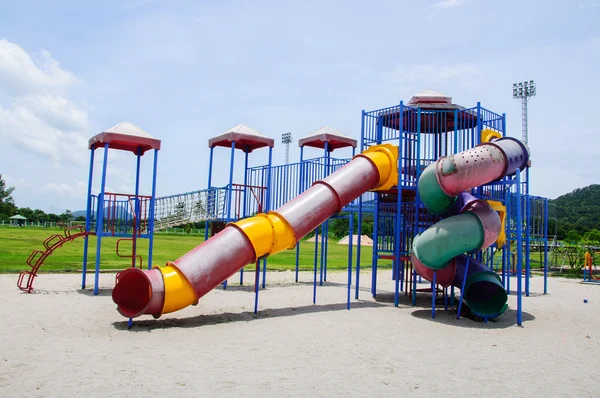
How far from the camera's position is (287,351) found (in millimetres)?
7566

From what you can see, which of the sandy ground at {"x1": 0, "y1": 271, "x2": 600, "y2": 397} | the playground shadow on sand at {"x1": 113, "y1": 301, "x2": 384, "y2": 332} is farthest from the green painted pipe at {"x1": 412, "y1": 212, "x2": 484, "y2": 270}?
the playground shadow on sand at {"x1": 113, "y1": 301, "x2": 384, "y2": 332}

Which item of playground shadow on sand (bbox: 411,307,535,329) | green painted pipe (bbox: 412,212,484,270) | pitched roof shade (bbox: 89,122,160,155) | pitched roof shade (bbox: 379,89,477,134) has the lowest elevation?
playground shadow on sand (bbox: 411,307,535,329)

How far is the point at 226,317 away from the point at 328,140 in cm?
937

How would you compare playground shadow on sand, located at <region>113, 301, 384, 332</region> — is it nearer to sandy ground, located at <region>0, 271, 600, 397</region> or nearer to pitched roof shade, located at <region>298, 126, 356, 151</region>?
sandy ground, located at <region>0, 271, 600, 397</region>

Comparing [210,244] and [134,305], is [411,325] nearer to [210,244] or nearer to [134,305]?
[210,244]

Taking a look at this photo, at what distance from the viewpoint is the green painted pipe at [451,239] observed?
10.3 meters

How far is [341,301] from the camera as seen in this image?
1347cm

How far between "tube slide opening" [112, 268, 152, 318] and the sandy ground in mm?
334

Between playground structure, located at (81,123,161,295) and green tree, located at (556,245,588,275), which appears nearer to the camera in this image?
playground structure, located at (81,123,161,295)

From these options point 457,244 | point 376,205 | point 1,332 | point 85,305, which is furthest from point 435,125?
point 1,332

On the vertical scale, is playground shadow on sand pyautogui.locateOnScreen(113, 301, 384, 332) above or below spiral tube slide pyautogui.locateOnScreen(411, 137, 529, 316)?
below

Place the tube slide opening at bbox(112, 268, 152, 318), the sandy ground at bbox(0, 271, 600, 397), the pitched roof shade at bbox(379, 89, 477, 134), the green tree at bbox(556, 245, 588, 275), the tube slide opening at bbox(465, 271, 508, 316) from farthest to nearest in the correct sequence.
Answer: the green tree at bbox(556, 245, 588, 275) < the pitched roof shade at bbox(379, 89, 477, 134) < the tube slide opening at bbox(465, 271, 508, 316) < the tube slide opening at bbox(112, 268, 152, 318) < the sandy ground at bbox(0, 271, 600, 397)

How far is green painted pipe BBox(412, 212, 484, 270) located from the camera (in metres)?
10.3

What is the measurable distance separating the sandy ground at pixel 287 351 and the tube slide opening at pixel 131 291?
13.2 inches
